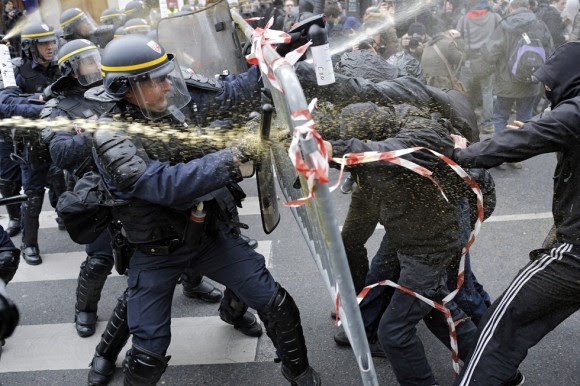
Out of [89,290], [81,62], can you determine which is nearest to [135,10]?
[81,62]

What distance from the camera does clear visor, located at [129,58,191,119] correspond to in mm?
3012

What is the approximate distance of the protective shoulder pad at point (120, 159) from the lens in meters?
2.75

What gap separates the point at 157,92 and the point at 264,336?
5.93 ft

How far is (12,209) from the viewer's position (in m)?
6.01

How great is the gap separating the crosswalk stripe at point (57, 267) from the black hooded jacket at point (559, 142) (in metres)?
2.66

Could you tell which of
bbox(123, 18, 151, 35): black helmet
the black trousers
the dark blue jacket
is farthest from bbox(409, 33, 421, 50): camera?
the black trousers

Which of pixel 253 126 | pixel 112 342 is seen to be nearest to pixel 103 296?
pixel 112 342

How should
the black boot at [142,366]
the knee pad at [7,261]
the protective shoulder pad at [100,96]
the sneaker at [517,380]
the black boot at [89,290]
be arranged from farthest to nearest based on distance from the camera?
1. the black boot at [89,290]
2. the knee pad at [7,261]
3. the sneaker at [517,380]
4. the protective shoulder pad at [100,96]
5. the black boot at [142,366]

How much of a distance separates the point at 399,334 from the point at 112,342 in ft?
5.55

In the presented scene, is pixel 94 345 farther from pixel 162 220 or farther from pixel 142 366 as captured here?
pixel 162 220

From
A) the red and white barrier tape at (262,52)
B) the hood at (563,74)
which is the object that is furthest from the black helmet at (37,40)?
the hood at (563,74)

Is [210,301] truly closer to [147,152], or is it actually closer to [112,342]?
[112,342]

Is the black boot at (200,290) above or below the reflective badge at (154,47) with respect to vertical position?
below

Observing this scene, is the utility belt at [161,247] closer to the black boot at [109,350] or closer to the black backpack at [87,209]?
the black backpack at [87,209]
